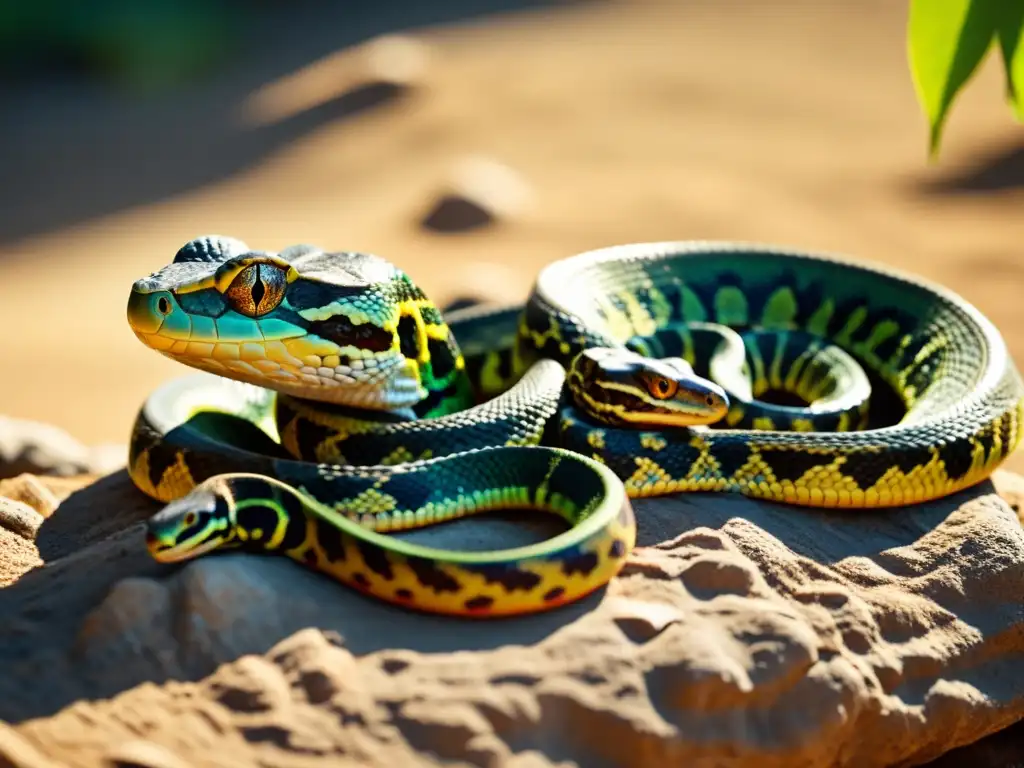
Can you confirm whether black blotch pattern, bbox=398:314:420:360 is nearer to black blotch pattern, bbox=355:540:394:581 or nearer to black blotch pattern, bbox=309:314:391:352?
black blotch pattern, bbox=309:314:391:352

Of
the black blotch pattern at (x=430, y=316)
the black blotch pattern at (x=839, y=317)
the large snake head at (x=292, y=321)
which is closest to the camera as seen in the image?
the large snake head at (x=292, y=321)

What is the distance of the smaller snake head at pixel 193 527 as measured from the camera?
4.27 m

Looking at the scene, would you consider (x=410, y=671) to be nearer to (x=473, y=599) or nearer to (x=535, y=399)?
(x=473, y=599)

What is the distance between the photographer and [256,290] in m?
5.25

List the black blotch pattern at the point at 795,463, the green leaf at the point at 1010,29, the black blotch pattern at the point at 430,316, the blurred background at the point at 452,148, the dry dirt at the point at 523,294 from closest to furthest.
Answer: the dry dirt at the point at 523,294 < the green leaf at the point at 1010,29 < the black blotch pattern at the point at 795,463 < the black blotch pattern at the point at 430,316 < the blurred background at the point at 452,148

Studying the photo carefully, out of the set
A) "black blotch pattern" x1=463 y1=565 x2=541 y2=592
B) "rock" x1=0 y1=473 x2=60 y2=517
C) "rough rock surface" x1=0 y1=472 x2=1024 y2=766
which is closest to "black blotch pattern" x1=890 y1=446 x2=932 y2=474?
"rough rock surface" x1=0 y1=472 x2=1024 y2=766

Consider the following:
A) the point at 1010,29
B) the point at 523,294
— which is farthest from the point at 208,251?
the point at 523,294

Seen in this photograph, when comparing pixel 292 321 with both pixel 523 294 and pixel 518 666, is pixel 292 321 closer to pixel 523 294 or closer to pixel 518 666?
pixel 518 666

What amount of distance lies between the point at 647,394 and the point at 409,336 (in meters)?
1.23

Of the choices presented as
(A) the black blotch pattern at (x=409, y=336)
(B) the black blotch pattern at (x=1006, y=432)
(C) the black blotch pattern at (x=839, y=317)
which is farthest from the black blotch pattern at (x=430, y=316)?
(B) the black blotch pattern at (x=1006, y=432)

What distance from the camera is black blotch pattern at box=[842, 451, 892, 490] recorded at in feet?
17.7

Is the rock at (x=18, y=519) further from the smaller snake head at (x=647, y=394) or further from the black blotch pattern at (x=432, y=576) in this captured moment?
the smaller snake head at (x=647, y=394)

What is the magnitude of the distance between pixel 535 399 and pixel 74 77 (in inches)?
705

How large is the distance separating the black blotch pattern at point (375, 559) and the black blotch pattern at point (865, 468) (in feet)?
7.40
